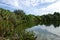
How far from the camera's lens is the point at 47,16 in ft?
368

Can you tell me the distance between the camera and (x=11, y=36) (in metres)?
14.6

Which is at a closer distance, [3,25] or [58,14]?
[3,25]

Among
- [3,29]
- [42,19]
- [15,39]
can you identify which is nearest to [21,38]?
[15,39]

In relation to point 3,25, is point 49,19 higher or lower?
lower

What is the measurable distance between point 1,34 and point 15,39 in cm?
138

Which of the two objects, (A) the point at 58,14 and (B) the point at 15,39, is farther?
(A) the point at 58,14

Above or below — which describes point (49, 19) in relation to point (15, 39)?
below

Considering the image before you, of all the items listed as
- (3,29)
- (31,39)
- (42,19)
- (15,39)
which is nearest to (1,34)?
(3,29)

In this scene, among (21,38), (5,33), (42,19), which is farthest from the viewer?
(42,19)

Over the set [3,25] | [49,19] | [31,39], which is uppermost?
[3,25]

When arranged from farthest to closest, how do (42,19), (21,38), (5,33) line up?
(42,19), (5,33), (21,38)

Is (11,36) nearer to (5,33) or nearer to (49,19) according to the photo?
(5,33)

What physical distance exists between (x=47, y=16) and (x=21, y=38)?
324 ft

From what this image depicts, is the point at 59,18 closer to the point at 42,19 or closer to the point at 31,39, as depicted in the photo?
the point at 42,19
